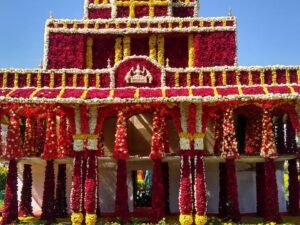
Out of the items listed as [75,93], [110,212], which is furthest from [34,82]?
[110,212]

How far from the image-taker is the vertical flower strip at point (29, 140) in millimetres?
24344

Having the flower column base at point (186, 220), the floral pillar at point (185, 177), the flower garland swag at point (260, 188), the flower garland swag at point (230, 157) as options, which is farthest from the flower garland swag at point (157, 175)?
the flower garland swag at point (260, 188)

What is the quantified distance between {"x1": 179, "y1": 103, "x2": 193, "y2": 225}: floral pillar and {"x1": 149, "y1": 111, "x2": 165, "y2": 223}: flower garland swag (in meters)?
1.04

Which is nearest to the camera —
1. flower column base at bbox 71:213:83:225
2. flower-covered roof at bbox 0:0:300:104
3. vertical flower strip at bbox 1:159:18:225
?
flower column base at bbox 71:213:83:225

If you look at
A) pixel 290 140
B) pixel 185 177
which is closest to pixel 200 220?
pixel 185 177

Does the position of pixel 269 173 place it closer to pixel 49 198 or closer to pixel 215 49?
pixel 215 49

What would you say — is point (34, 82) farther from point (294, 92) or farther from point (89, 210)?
point (294, 92)

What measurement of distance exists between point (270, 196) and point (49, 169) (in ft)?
36.5

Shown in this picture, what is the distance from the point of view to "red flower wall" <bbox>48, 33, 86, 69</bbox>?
87.2ft

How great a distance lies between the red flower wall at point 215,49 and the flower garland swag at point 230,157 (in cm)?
494

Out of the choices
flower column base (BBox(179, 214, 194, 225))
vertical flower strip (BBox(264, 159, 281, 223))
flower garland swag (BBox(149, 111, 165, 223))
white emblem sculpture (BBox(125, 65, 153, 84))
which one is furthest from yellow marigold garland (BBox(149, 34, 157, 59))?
flower column base (BBox(179, 214, 194, 225))

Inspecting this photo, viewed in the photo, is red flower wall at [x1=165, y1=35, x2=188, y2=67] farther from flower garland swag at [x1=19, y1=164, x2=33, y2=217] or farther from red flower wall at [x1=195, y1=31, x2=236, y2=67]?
flower garland swag at [x1=19, y1=164, x2=33, y2=217]

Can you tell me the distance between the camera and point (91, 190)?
21719 millimetres

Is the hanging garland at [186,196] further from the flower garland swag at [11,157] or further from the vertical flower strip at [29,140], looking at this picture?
the vertical flower strip at [29,140]
